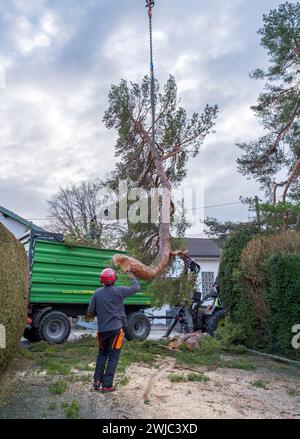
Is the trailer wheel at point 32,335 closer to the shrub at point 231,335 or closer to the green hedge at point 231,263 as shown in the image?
the shrub at point 231,335

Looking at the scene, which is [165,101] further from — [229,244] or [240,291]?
[240,291]

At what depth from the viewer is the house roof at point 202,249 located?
30875 mm

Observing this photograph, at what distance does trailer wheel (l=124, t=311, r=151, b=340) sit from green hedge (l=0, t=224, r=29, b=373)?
5.06 m

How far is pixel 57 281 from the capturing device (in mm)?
10445

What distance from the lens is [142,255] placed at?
36.9ft

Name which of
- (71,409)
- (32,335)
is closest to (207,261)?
(32,335)

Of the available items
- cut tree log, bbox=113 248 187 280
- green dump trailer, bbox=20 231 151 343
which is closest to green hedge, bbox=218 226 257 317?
cut tree log, bbox=113 248 187 280

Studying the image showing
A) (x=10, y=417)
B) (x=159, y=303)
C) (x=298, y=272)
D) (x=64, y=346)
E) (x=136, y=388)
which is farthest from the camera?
(x=159, y=303)

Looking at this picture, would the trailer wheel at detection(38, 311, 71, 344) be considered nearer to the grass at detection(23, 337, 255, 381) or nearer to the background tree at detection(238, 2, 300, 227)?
the grass at detection(23, 337, 255, 381)

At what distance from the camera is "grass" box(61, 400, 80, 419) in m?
4.26

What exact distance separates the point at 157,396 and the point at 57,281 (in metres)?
5.88

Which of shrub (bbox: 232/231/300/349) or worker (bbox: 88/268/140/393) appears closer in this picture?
worker (bbox: 88/268/140/393)

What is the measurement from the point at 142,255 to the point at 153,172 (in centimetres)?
230
